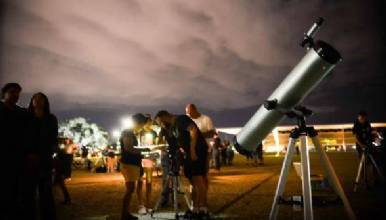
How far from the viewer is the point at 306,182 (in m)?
3.76

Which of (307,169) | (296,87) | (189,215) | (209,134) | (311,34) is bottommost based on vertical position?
(189,215)

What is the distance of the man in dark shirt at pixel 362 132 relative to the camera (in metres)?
9.35

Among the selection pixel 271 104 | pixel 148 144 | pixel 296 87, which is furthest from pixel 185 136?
pixel 296 87

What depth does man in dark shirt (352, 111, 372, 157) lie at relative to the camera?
9.35 m

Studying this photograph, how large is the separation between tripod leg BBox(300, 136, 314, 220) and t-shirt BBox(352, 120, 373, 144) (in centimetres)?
636

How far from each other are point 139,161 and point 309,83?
3.94 meters

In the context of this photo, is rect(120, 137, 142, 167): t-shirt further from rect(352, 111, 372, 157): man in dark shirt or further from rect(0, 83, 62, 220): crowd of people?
rect(352, 111, 372, 157): man in dark shirt

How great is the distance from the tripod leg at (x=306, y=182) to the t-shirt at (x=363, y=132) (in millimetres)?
6359

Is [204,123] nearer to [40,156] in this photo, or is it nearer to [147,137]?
[147,137]

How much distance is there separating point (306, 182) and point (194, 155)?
9.63 ft

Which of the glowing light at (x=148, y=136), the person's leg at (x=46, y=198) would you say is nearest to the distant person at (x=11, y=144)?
the person's leg at (x=46, y=198)

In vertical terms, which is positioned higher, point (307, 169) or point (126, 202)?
point (307, 169)

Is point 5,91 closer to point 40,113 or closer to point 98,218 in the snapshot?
point 40,113

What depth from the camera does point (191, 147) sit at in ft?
21.4
